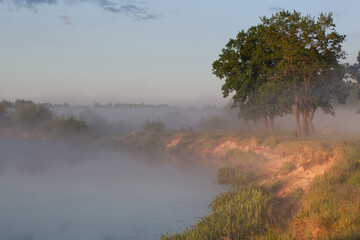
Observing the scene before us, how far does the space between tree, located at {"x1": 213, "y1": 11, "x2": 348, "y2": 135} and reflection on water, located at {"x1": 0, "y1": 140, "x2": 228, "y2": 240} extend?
10956mm

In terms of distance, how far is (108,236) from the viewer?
1772 cm

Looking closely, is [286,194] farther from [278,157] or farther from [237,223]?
[278,157]

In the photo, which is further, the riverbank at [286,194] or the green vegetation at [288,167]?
the green vegetation at [288,167]

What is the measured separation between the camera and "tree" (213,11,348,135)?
36.2 meters

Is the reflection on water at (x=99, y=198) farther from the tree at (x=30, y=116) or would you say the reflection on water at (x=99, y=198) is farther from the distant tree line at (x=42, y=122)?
the tree at (x=30, y=116)

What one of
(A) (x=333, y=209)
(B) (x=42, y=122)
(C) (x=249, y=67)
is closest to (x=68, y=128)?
(B) (x=42, y=122)

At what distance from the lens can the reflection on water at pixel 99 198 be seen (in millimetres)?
18891

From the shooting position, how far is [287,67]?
1448 inches

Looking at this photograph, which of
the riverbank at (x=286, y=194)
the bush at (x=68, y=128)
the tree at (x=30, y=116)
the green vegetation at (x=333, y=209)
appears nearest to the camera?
the green vegetation at (x=333, y=209)

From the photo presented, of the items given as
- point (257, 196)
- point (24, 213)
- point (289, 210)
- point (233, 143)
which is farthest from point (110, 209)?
point (233, 143)

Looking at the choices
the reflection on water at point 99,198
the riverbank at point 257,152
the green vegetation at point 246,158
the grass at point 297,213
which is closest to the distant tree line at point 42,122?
the riverbank at point 257,152

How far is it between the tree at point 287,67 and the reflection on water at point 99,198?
1096 cm

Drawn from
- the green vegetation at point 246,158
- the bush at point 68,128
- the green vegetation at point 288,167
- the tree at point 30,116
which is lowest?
the green vegetation at point 246,158

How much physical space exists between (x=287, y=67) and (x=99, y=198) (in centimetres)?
2233
